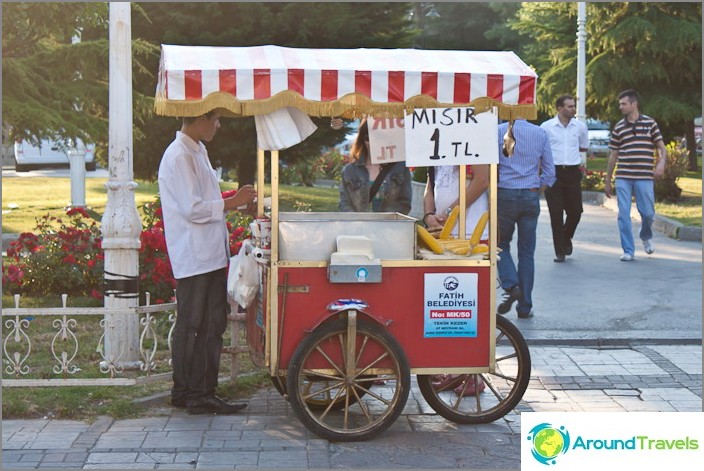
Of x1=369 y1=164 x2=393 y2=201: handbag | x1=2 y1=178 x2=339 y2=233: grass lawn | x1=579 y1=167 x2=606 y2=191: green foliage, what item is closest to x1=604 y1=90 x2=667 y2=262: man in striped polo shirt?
x1=369 y1=164 x2=393 y2=201: handbag

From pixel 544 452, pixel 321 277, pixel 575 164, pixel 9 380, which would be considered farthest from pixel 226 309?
pixel 575 164

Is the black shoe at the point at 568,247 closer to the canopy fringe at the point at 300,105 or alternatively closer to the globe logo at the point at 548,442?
the canopy fringe at the point at 300,105

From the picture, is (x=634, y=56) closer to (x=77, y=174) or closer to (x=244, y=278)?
(x=77, y=174)

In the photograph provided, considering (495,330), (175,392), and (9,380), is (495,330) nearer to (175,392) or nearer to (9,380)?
(175,392)

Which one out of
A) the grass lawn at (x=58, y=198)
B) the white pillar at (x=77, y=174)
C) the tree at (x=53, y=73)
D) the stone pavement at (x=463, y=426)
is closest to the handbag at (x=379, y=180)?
the stone pavement at (x=463, y=426)

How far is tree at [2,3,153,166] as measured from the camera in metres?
11.5

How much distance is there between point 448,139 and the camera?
Result: 6.93 meters

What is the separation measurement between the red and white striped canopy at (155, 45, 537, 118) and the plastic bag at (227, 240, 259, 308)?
1.06 m

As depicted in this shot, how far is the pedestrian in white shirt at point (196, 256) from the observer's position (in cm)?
709

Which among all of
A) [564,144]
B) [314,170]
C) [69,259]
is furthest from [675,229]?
[314,170]

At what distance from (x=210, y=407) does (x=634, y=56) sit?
27.8m

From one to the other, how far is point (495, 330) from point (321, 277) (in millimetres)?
1118

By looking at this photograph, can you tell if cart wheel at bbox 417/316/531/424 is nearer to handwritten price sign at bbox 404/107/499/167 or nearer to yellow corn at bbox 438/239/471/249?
yellow corn at bbox 438/239/471/249

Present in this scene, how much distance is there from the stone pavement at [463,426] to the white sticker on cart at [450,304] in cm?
62
